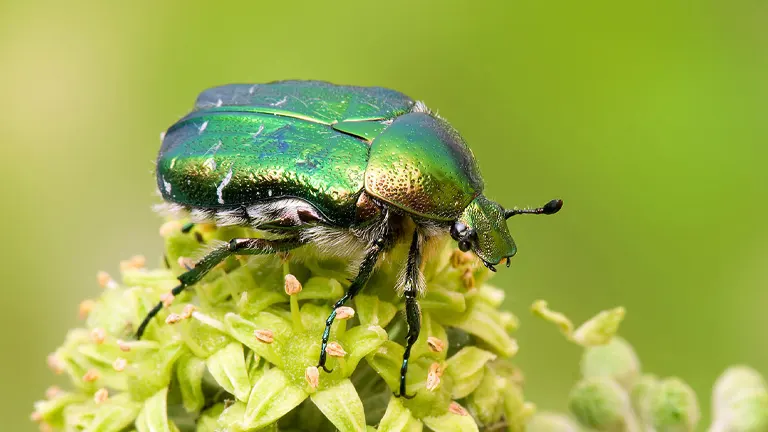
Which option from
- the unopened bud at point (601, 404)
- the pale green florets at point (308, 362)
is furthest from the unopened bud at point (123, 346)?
the unopened bud at point (601, 404)

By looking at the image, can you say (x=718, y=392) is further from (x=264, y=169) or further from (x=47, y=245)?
(x=47, y=245)

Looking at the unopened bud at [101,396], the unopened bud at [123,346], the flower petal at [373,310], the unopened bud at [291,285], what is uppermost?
the flower petal at [373,310]

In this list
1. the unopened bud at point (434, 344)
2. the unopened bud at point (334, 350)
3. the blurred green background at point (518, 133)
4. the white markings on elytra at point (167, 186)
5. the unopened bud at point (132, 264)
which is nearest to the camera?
the unopened bud at point (334, 350)

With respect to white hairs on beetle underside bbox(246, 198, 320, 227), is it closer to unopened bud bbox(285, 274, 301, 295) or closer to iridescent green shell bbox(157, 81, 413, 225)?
iridescent green shell bbox(157, 81, 413, 225)

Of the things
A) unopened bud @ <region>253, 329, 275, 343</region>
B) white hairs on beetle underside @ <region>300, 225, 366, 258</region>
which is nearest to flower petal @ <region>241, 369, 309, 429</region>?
unopened bud @ <region>253, 329, 275, 343</region>

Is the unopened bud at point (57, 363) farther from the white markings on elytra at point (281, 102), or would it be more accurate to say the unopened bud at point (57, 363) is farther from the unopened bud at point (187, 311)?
the white markings on elytra at point (281, 102)

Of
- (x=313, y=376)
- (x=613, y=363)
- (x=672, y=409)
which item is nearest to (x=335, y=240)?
(x=313, y=376)

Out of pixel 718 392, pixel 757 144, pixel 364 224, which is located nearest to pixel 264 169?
pixel 364 224
